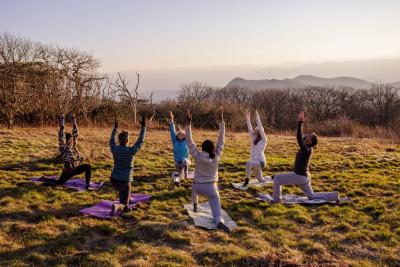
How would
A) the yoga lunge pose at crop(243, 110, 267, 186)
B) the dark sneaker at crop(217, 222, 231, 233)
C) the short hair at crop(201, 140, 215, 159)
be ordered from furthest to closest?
the yoga lunge pose at crop(243, 110, 267, 186) → the dark sneaker at crop(217, 222, 231, 233) → the short hair at crop(201, 140, 215, 159)

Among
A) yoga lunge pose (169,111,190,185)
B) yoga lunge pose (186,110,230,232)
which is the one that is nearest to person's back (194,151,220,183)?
yoga lunge pose (186,110,230,232)

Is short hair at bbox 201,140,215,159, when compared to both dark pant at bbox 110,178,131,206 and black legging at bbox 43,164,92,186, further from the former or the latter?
black legging at bbox 43,164,92,186

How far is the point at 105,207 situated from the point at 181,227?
204 cm

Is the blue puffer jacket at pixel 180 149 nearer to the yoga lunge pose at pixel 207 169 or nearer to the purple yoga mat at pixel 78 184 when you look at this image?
the purple yoga mat at pixel 78 184

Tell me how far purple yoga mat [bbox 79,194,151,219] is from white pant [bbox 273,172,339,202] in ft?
10.8

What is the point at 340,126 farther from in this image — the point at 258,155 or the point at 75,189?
the point at 75,189

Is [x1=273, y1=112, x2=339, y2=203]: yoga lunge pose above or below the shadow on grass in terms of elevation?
above

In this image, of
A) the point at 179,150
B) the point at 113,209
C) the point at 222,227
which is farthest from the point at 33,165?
the point at 222,227

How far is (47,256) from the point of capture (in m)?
6.38

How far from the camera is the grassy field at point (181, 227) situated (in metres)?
6.62

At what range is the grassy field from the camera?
261 inches

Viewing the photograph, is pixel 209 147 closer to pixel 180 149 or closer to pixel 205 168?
pixel 205 168

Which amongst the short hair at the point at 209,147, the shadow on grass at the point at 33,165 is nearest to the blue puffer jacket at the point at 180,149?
the short hair at the point at 209,147

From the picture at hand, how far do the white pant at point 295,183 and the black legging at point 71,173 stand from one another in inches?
192
